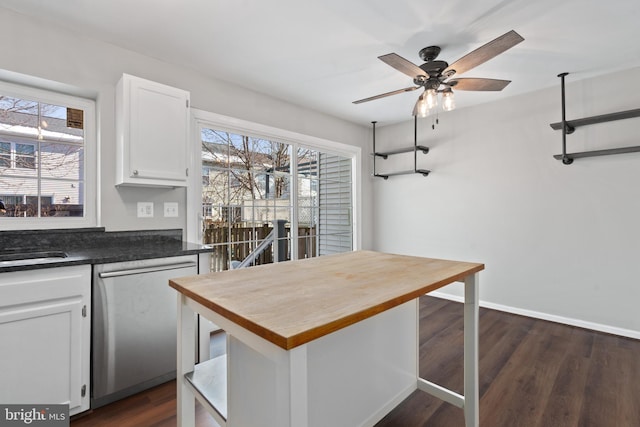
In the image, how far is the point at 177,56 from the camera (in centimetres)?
257

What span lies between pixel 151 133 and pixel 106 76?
1.90 feet

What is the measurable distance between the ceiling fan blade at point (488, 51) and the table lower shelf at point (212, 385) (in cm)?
229

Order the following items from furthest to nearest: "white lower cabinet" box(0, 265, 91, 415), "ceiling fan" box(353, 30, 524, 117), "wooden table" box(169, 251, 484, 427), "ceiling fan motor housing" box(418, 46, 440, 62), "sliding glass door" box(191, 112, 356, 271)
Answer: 1. "sliding glass door" box(191, 112, 356, 271)
2. "ceiling fan motor housing" box(418, 46, 440, 62)
3. "ceiling fan" box(353, 30, 524, 117)
4. "white lower cabinet" box(0, 265, 91, 415)
5. "wooden table" box(169, 251, 484, 427)

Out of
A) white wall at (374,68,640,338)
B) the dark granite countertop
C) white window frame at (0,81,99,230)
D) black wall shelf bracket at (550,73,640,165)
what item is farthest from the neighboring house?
black wall shelf bracket at (550,73,640,165)

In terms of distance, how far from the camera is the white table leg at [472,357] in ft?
5.11

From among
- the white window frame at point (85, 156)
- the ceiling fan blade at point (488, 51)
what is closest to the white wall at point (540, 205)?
the ceiling fan blade at point (488, 51)

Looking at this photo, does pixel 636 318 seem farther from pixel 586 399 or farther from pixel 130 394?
pixel 130 394

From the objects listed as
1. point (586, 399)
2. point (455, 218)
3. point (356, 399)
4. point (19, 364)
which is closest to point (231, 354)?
point (356, 399)

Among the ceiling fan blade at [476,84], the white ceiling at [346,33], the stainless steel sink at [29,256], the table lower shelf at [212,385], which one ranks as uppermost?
the white ceiling at [346,33]

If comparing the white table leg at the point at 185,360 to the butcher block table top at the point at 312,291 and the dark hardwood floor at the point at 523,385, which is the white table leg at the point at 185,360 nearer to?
the butcher block table top at the point at 312,291

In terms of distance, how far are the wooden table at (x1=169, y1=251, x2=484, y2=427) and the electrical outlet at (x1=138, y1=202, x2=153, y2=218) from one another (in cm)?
151

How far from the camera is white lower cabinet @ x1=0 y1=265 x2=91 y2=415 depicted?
151cm

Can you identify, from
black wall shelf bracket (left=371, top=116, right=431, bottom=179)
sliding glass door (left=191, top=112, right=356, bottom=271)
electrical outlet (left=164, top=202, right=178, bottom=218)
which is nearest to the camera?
electrical outlet (left=164, top=202, right=178, bottom=218)

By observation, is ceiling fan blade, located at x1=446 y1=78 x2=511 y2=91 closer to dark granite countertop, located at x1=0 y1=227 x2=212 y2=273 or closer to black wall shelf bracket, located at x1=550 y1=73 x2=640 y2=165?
black wall shelf bracket, located at x1=550 y1=73 x2=640 y2=165
